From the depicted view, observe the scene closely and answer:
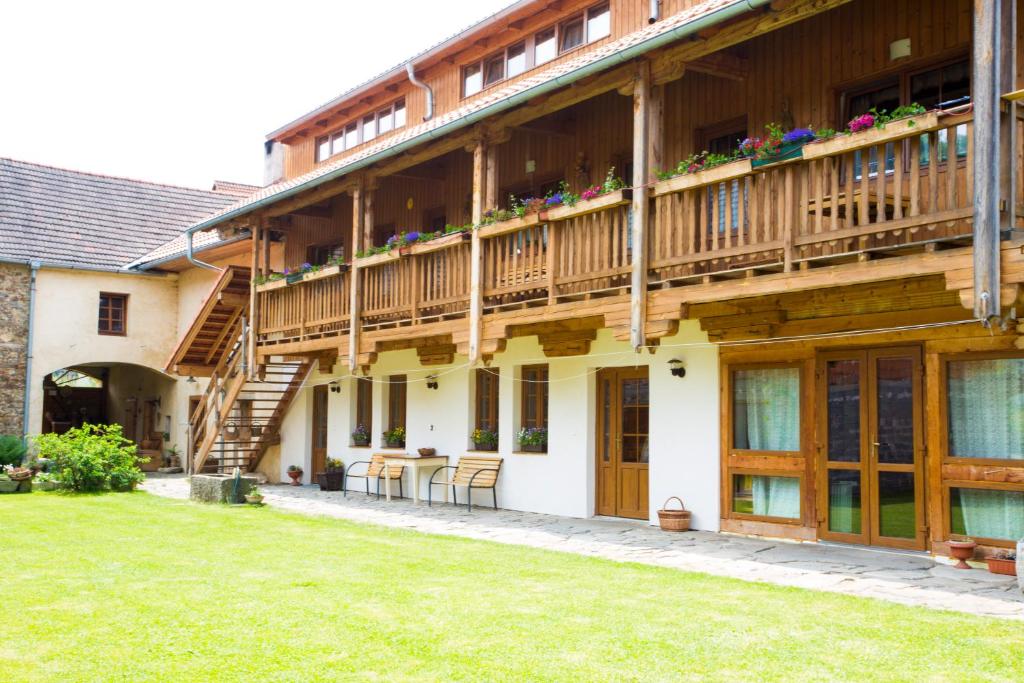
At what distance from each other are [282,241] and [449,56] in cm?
636

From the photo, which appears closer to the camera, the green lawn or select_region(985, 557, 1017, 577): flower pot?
the green lawn

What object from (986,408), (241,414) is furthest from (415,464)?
(986,408)

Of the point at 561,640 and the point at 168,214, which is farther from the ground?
the point at 168,214

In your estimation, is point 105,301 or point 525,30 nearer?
point 525,30

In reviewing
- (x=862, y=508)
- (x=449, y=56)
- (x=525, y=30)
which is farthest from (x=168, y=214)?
(x=862, y=508)

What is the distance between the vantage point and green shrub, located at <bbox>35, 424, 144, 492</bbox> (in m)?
17.6

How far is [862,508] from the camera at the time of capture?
1081cm

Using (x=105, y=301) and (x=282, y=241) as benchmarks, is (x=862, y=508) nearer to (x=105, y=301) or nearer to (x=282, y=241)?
(x=282, y=241)

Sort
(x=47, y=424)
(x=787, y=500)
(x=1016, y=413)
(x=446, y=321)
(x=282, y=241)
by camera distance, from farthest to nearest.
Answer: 1. (x=47, y=424)
2. (x=282, y=241)
3. (x=446, y=321)
4. (x=787, y=500)
5. (x=1016, y=413)

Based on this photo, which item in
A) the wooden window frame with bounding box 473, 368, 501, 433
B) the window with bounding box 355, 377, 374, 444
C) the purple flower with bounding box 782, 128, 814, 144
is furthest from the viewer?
the window with bounding box 355, 377, 374, 444

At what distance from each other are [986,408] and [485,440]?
8.13 meters

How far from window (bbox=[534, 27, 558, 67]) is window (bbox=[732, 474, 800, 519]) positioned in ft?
25.0

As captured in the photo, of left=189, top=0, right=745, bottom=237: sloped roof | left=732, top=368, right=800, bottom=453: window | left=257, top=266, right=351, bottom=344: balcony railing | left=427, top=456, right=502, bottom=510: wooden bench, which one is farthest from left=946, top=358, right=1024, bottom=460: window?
left=257, top=266, right=351, bottom=344: balcony railing

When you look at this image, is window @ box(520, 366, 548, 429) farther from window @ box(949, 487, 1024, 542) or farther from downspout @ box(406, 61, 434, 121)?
window @ box(949, 487, 1024, 542)
